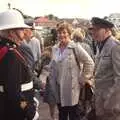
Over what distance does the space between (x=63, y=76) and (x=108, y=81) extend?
5.13 feet

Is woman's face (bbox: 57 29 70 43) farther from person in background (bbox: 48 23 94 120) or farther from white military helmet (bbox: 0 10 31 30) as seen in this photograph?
white military helmet (bbox: 0 10 31 30)

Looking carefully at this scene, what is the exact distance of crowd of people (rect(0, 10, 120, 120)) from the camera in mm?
5035

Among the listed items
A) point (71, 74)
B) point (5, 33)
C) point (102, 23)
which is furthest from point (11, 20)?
point (71, 74)

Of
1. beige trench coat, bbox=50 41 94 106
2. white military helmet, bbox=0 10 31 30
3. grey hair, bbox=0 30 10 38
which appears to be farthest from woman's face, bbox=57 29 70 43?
grey hair, bbox=0 30 10 38

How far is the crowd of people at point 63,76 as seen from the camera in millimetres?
5035

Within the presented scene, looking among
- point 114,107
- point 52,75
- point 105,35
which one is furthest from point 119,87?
point 52,75

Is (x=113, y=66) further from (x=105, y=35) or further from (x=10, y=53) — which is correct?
(x=10, y=53)

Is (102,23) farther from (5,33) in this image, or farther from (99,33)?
(5,33)

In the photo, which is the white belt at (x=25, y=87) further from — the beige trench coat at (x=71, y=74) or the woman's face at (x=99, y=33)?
the beige trench coat at (x=71, y=74)

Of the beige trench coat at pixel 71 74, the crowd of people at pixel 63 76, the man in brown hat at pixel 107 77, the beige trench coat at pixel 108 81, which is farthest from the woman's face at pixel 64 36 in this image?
the beige trench coat at pixel 108 81

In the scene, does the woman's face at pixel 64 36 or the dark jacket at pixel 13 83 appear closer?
the dark jacket at pixel 13 83

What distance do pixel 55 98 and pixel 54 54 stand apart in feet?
2.17

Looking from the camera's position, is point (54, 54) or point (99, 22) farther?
point (54, 54)

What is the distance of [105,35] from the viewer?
21.4 ft
